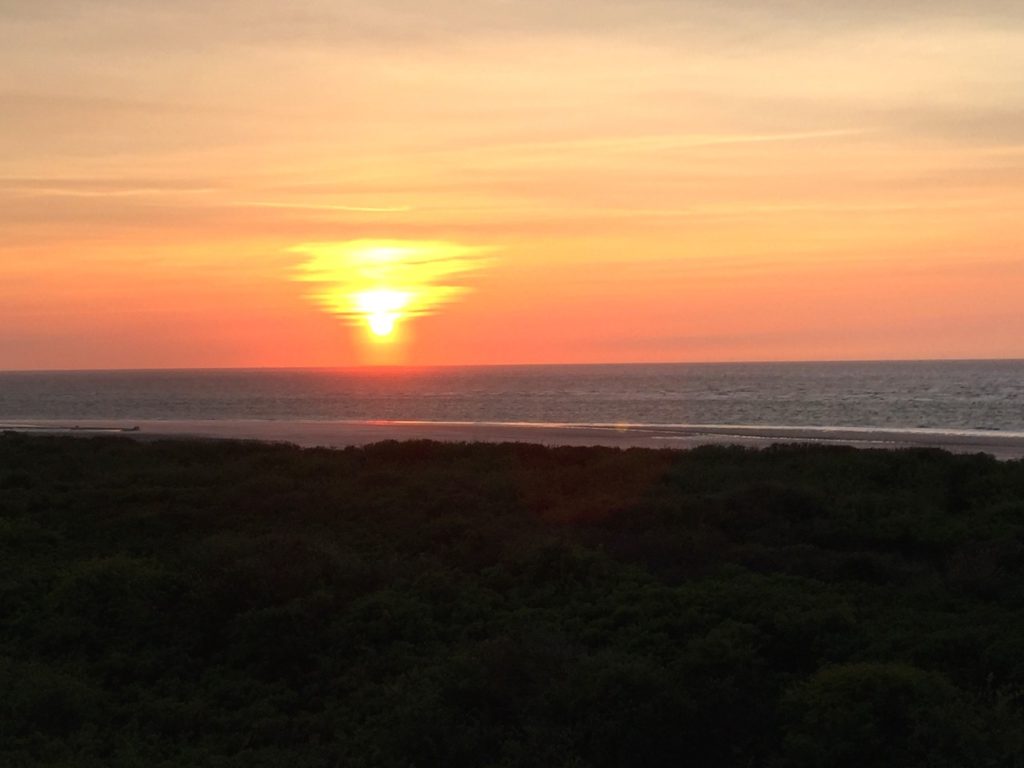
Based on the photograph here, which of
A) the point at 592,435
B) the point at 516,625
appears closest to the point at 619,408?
the point at 592,435

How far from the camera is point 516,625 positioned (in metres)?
16.4

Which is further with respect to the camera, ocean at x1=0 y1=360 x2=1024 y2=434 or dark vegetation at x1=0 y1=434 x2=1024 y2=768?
ocean at x1=0 y1=360 x2=1024 y2=434

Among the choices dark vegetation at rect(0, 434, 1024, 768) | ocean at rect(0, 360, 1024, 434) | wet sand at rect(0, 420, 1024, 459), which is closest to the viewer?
dark vegetation at rect(0, 434, 1024, 768)

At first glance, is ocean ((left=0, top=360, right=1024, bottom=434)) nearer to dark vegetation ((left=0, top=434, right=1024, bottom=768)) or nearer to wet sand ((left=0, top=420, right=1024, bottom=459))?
wet sand ((left=0, top=420, right=1024, bottom=459))

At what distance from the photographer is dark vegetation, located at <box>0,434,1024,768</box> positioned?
40.8 ft

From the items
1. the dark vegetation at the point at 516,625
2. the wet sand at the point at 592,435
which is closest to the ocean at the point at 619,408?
the wet sand at the point at 592,435

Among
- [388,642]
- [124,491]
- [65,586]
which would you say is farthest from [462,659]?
[124,491]

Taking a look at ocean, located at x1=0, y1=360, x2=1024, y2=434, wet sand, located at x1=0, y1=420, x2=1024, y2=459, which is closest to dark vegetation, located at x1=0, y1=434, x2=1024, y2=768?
wet sand, located at x1=0, y1=420, x2=1024, y2=459

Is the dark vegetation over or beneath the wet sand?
beneath

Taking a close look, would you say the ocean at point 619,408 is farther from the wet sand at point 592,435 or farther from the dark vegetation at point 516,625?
the dark vegetation at point 516,625

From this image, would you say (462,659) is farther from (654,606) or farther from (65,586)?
(65,586)

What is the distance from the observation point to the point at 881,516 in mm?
24781

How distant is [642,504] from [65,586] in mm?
12501

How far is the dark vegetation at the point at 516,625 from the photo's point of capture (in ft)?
40.8
